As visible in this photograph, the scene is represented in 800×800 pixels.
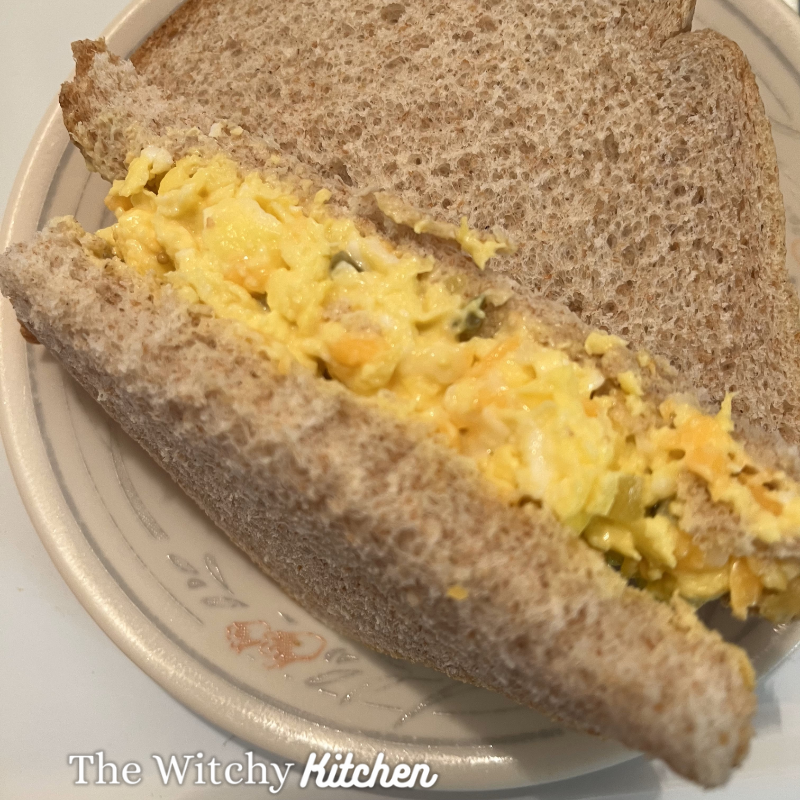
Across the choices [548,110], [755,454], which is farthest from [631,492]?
[548,110]

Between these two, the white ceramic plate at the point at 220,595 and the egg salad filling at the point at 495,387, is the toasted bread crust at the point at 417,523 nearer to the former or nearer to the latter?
the egg salad filling at the point at 495,387

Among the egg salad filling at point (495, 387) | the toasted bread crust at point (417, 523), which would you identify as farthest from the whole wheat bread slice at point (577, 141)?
the toasted bread crust at point (417, 523)

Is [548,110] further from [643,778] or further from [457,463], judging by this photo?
[643,778]

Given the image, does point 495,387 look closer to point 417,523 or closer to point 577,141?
point 417,523

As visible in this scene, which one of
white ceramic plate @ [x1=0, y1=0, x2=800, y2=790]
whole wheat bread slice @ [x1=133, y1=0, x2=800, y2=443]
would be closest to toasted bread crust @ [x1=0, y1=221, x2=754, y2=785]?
white ceramic plate @ [x1=0, y1=0, x2=800, y2=790]

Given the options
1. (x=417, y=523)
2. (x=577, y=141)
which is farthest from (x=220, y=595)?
(x=577, y=141)

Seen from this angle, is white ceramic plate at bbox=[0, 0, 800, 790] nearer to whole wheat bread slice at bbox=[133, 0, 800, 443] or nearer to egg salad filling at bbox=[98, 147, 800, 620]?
whole wheat bread slice at bbox=[133, 0, 800, 443]
